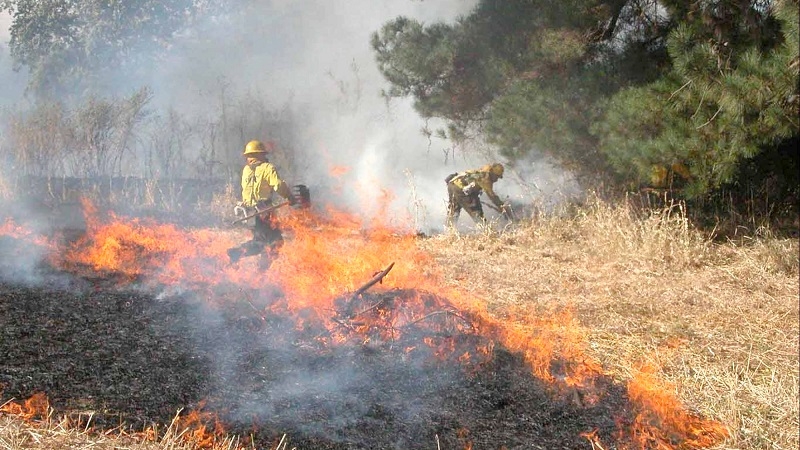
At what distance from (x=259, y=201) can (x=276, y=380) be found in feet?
9.65

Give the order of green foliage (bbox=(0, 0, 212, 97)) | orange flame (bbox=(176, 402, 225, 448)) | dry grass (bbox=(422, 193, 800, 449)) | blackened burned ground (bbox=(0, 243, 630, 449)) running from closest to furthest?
orange flame (bbox=(176, 402, 225, 448))
blackened burned ground (bbox=(0, 243, 630, 449))
dry grass (bbox=(422, 193, 800, 449))
green foliage (bbox=(0, 0, 212, 97))

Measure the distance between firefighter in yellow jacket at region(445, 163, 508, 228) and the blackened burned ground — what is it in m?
5.36

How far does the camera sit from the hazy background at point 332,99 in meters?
12.6

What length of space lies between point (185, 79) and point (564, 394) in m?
14.4

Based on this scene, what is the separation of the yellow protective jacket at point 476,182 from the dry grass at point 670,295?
0.72m

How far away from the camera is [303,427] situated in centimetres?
393

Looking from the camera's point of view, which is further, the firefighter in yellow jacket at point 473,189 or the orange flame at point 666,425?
the firefighter in yellow jacket at point 473,189

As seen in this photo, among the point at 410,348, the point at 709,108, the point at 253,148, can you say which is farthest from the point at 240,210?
the point at 709,108

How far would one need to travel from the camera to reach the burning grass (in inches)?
161

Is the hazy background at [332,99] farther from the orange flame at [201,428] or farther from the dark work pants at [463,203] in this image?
the orange flame at [201,428]

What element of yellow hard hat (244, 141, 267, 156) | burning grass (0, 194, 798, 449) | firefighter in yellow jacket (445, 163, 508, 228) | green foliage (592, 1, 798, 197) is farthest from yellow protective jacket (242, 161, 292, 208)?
green foliage (592, 1, 798, 197)

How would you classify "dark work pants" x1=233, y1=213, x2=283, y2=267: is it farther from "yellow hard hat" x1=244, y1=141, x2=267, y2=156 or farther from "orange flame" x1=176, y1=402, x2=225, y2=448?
"orange flame" x1=176, y1=402, x2=225, y2=448

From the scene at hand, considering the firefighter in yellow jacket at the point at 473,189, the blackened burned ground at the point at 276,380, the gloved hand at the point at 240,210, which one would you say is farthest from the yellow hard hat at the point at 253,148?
the firefighter in yellow jacket at the point at 473,189

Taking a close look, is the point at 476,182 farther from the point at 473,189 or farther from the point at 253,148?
the point at 253,148
